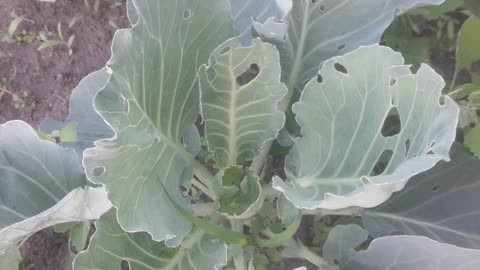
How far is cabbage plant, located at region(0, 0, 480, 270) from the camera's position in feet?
2.80

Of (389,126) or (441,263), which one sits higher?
(441,263)

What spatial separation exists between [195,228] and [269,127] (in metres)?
0.21

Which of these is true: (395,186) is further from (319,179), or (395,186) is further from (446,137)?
(319,179)

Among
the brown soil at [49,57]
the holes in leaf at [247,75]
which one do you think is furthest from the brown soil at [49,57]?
the holes in leaf at [247,75]

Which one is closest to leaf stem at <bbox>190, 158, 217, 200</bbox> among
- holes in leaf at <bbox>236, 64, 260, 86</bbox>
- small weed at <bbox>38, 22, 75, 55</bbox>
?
holes in leaf at <bbox>236, 64, 260, 86</bbox>

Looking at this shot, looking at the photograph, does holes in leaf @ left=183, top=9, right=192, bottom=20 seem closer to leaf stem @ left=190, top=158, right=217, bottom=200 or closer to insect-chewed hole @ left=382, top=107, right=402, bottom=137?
leaf stem @ left=190, top=158, right=217, bottom=200

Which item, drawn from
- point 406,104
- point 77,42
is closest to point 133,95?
point 406,104

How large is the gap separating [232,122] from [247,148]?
0.07 m

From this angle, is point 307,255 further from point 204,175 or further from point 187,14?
point 187,14

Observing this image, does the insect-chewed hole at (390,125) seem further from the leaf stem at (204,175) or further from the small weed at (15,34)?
the small weed at (15,34)

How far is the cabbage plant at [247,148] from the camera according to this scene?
854 mm

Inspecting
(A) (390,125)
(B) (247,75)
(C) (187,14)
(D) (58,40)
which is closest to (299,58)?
(B) (247,75)

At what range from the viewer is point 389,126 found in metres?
1.40

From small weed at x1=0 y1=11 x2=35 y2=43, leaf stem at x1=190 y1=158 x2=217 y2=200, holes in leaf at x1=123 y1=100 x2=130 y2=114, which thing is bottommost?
small weed at x1=0 y1=11 x2=35 y2=43
